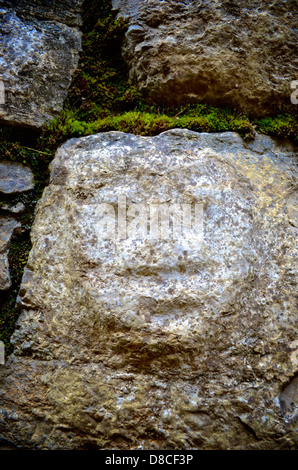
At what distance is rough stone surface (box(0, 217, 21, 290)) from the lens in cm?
168

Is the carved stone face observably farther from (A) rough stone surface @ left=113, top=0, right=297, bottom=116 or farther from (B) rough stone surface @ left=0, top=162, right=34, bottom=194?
(A) rough stone surface @ left=113, top=0, right=297, bottom=116

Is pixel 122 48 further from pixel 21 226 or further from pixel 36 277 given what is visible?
pixel 36 277

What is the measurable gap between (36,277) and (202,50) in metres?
1.66

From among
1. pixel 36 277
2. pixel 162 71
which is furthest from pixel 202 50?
pixel 36 277

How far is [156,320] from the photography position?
4.85 ft

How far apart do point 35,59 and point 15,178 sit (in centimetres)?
77

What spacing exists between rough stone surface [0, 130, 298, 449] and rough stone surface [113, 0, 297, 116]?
0.53 metres

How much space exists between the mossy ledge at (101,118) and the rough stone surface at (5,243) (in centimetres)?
3

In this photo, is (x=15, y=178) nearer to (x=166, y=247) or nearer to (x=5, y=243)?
(x=5, y=243)

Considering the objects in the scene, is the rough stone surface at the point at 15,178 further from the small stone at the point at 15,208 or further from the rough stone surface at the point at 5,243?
the rough stone surface at the point at 5,243

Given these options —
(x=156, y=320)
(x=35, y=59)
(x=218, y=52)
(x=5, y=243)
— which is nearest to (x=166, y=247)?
(x=156, y=320)

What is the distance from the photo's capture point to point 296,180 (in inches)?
72.6

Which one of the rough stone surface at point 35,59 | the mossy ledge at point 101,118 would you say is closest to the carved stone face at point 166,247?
the mossy ledge at point 101,118

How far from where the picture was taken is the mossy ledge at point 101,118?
184cm
